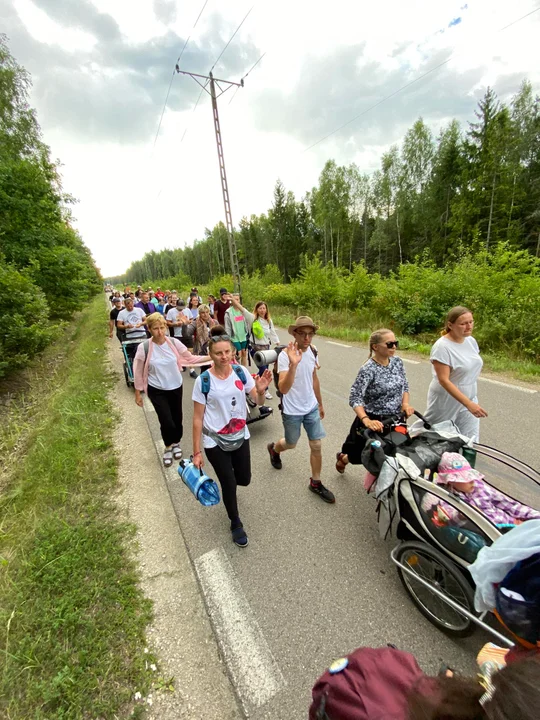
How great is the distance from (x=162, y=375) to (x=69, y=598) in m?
2.34

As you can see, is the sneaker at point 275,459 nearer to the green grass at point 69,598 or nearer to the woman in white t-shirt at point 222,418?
the woman in white t-shirt at point 222,418

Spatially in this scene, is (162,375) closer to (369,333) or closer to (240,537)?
(240,537)

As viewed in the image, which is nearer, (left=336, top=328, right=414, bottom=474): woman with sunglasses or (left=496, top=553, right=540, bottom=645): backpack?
(left=496, top=553, right=540, bottom=645): backpack

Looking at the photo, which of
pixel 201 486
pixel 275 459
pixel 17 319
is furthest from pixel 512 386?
pixel 17 319

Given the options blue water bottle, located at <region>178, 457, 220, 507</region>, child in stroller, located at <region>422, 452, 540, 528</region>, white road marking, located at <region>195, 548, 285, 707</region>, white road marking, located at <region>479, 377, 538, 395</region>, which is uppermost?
child in stroller, located at <region>422, 452, 540, 528</region>

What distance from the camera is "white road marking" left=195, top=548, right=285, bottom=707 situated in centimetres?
177

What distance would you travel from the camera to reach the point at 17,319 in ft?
29.0

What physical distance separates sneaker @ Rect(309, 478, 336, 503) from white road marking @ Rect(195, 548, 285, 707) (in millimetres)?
1160

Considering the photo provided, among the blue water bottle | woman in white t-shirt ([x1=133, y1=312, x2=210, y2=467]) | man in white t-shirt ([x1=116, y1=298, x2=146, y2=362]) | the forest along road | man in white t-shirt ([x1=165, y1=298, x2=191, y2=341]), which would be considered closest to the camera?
the forest along road

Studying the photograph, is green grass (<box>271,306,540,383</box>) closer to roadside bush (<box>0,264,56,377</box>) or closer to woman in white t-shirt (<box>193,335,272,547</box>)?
woman in white t-shirt (<box>193,335,272,547</box>)

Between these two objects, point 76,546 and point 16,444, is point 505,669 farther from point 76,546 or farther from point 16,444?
point 16,444

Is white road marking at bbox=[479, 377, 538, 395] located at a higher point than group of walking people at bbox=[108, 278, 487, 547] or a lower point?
lower

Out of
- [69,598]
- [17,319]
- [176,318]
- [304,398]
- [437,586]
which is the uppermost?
[17,319]

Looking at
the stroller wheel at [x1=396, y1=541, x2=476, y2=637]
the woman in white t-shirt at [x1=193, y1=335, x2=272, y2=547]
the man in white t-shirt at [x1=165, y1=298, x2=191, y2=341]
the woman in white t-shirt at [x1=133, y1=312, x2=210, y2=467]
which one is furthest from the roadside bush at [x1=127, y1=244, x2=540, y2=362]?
the woman in white t-shirt at [x1=133, y1=312, x2=210, y2=467]
